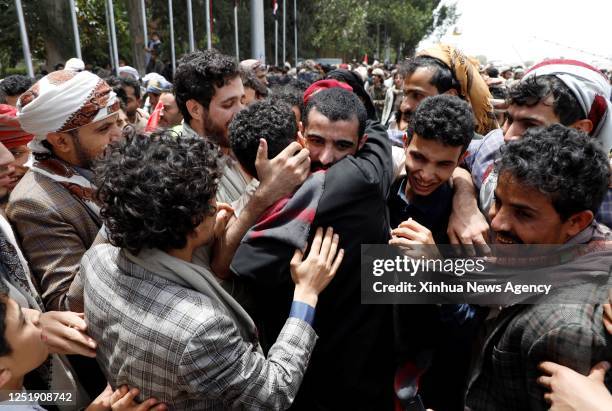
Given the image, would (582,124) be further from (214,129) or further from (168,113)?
(168,113)

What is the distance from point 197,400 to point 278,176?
0.85 m

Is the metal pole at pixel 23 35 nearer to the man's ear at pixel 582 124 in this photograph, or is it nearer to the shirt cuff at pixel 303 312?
the shirt cuff at pixel 303 312

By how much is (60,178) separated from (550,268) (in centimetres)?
218

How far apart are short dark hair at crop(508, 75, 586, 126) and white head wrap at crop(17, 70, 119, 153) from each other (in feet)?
7.40

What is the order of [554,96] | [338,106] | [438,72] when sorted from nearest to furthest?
[338,106] < [554,96] < [438,72]

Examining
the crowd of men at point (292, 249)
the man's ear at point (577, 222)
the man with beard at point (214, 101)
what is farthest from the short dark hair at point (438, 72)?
the man's ear at point (577, 222)

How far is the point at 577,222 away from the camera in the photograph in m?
1.52

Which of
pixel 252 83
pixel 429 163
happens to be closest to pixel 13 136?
pixel 252 83

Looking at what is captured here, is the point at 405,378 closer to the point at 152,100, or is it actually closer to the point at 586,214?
the point at 586,214

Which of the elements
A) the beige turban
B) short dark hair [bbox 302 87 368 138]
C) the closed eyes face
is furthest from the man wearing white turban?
the beige turban

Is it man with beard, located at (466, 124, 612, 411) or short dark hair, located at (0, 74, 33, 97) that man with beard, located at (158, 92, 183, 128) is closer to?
→ short dark hair, located at (0, 74, 33, 97)

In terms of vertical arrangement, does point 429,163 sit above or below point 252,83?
above

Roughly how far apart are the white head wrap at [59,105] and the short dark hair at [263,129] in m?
1.05

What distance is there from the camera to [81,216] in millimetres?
2064
